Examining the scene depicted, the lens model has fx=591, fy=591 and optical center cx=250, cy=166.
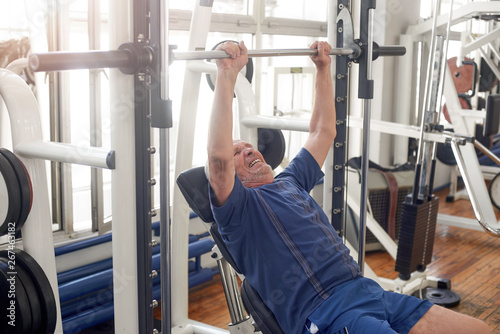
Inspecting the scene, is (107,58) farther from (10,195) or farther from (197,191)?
(10,195)

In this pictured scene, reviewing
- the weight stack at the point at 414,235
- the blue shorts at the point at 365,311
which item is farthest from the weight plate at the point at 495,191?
the blue shorts at the point at 365,311

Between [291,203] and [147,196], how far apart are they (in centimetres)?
46

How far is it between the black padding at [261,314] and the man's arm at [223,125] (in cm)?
31

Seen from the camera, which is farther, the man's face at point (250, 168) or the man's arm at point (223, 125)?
the man's face at point (250, 168)

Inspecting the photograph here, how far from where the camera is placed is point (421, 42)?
5.12 m

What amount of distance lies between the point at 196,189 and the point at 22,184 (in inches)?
21.6

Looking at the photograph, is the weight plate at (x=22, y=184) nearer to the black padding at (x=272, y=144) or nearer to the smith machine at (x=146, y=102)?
the smith machine at (x=146, y=102)

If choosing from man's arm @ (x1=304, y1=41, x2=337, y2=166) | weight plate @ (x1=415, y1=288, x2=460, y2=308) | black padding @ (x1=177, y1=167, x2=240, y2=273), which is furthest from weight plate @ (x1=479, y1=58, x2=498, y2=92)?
black padding @ (x1=177, y1=167, x2=240, y2=273)

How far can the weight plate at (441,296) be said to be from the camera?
3.28m

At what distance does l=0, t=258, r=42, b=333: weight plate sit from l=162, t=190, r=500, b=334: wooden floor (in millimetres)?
1372

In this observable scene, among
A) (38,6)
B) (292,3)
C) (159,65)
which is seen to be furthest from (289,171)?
(292,3)

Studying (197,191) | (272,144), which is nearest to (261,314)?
(197,191)

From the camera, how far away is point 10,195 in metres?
1.82

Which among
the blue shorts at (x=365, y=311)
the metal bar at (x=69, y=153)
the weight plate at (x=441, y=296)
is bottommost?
the weight plate at (x=441, y=296)
